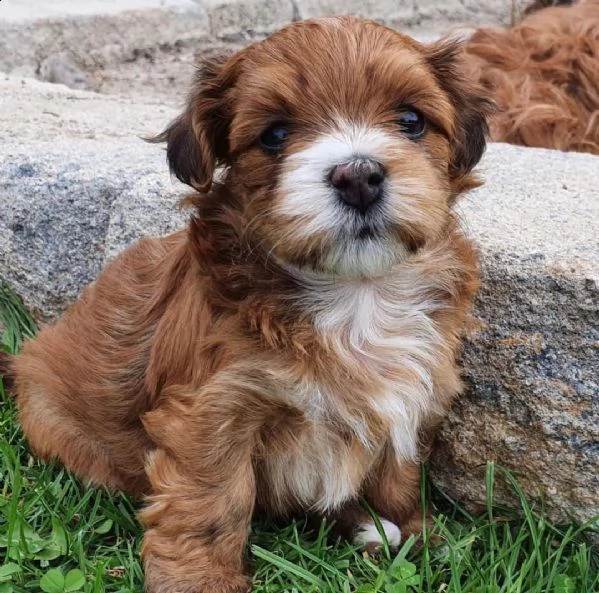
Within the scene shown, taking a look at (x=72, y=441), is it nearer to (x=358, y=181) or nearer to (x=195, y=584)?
(x=195, y=584)

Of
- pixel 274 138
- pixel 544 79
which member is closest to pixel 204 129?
pixel 274 138

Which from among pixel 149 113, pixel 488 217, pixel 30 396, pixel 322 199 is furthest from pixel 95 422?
pixel 149 113

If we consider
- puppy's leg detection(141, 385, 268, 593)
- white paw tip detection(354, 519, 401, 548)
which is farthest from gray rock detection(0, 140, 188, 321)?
white paw tip detection(354, 519, 401, 548)

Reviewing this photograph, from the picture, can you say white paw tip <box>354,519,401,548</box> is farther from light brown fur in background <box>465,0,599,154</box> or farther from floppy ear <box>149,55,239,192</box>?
light brown fur in background <box>465,0,599,154</box>

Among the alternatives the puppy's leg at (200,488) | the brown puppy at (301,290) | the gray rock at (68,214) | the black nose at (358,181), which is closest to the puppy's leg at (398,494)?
the brown puppy at (301,290)

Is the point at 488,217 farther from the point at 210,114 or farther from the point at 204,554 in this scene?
the point at 204,554

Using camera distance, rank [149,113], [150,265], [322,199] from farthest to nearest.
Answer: [149,113] < [150,265] < [322,199]

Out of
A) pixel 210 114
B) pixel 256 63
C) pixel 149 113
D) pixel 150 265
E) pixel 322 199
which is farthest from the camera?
pixel 149 113

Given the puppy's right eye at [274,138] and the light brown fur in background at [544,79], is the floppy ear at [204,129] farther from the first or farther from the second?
the light brown fur in background at [544,79]

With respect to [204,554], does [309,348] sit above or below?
above
